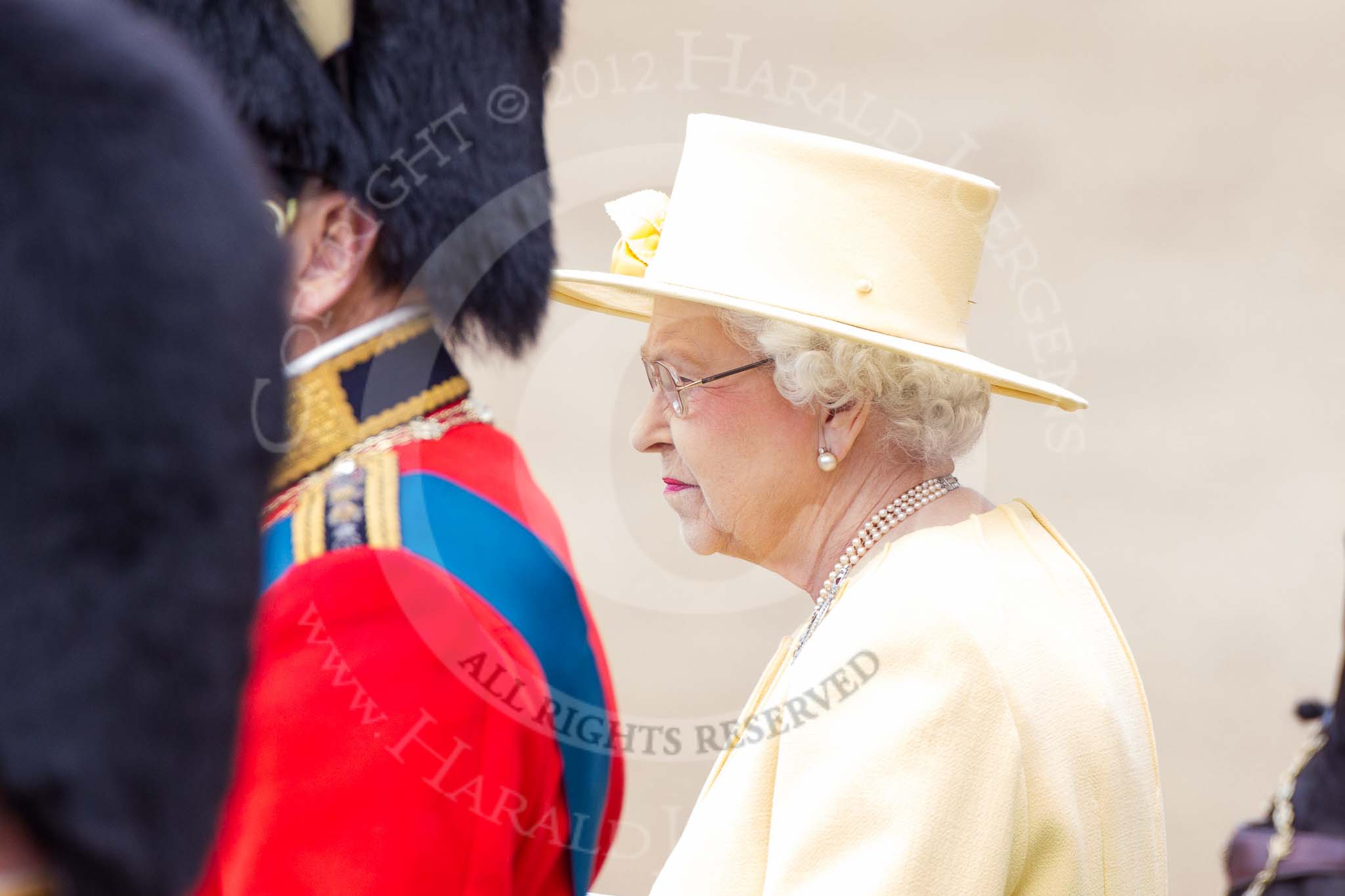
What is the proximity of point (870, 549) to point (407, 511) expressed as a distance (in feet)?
2.08

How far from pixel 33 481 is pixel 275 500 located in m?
0.98

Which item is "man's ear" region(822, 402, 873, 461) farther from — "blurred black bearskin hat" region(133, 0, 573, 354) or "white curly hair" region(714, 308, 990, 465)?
"blurred black bearskin hat" region(133, 0, 573, 354)


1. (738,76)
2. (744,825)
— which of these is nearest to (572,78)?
(738,76)

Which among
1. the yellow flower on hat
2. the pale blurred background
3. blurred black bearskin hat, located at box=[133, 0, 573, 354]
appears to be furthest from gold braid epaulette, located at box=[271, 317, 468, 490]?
the pale blurred background

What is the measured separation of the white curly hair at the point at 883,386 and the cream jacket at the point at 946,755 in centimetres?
19

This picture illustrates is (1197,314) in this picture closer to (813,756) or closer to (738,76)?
(738,76)

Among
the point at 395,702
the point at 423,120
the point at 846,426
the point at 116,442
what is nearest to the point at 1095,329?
the point at 846,426

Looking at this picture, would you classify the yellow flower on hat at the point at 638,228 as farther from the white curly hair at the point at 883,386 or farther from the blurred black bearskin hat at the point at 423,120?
the white curly hair at the point at 883,386

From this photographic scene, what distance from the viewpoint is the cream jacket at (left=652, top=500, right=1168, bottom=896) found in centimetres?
160

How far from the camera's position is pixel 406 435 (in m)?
1.76

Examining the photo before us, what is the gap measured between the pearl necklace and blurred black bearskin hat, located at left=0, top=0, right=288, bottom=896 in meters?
1.21

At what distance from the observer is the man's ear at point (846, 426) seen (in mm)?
1971

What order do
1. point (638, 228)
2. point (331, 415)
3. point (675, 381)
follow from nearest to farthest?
point (331, 415) < point (675, 381) < point (638, 228)

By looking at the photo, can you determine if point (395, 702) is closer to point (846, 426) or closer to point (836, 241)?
point (846, 426)
